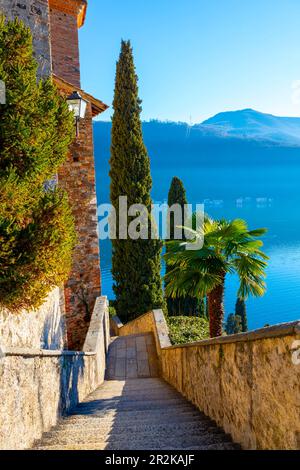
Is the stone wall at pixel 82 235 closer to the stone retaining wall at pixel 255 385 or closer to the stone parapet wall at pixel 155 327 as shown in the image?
the stone parapet wall at pixel 155 327

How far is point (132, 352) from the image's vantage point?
32.7 feet

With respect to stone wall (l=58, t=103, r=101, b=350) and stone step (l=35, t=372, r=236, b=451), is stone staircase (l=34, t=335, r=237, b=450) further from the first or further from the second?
stone wall (l=58, t=103, r=101, b=350)

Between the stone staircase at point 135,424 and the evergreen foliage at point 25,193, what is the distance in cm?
129

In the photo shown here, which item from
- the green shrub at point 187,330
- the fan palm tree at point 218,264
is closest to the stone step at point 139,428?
the fan palm tree at point 218,264

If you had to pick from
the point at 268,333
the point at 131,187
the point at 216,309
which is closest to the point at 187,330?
the point at 216,309

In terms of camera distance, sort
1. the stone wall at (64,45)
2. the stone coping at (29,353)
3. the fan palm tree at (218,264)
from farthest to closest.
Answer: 1. the stone wall at (64,45)
2. the fan palm tree at (218,264)
3. the stone coping at (29,353)

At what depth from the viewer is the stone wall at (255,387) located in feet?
7.10

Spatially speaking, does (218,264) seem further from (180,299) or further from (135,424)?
(180,299)

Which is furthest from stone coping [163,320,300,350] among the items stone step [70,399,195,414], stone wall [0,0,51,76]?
stone wall [0,0,51,76]

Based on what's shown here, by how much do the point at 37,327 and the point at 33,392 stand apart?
1.80 metres

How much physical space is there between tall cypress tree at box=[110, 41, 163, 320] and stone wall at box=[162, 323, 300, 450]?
11383mm

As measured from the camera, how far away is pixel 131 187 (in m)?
15.2

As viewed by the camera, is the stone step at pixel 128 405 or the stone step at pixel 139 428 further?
the stone step at pixel 128 405

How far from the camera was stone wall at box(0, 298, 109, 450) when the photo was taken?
8.63 ft
